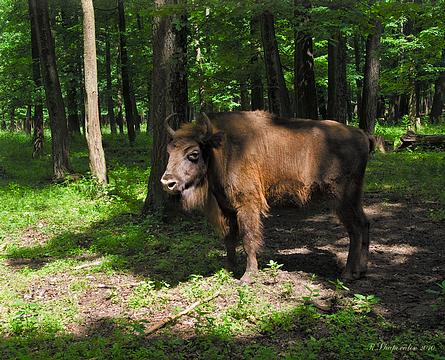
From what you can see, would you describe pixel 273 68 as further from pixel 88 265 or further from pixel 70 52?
pixel 70 52

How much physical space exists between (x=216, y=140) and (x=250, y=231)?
137cm

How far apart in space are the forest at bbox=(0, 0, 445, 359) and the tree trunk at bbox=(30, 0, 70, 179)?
0.14 feet

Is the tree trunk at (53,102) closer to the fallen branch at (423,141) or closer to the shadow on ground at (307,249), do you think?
the shadow on ground at (307,249)

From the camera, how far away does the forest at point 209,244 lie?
16.2ft

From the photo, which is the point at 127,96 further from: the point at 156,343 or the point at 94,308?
the point at 156,343

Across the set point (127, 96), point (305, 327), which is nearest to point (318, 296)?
point (305, 327)

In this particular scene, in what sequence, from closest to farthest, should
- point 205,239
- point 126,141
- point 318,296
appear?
point 318,296 < point 205,239 < point 126,141

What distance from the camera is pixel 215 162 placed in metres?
6.59

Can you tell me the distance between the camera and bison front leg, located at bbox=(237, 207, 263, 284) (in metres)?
6.62

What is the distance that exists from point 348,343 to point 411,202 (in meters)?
6.56

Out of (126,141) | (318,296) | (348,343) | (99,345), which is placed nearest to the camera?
(348,343)

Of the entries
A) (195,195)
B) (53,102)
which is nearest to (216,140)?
(195,195)

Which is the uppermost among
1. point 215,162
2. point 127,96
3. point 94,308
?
point 127,96

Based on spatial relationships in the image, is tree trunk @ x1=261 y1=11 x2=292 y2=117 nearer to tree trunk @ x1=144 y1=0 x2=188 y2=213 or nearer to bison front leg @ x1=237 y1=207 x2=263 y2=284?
tree trunk @ x1=144 y1=0 x2=188 y2=213
